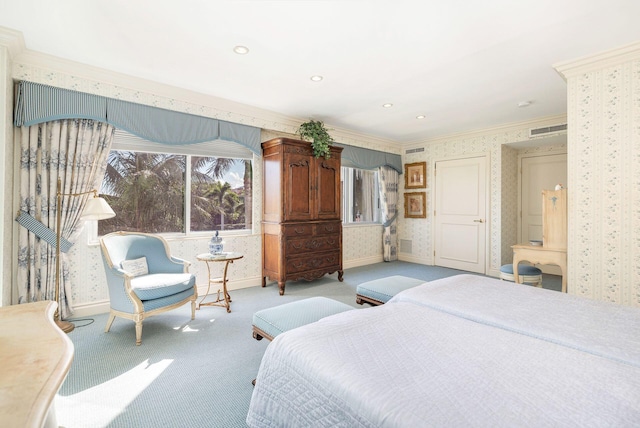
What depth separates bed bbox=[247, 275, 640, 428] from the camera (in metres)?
0.91

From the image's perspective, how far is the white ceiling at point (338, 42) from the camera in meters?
2.14

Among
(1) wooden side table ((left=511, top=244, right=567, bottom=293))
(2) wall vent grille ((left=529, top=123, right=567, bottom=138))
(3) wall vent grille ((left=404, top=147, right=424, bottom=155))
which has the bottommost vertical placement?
(1) wooden side table ((left=511, top=244, right=567, bottom=293))

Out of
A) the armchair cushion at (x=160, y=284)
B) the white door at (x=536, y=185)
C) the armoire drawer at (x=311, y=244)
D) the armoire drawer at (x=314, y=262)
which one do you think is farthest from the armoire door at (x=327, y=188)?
the white door at (x=536, y=185)

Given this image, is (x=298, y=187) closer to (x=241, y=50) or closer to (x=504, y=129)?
(x=241, y=50)

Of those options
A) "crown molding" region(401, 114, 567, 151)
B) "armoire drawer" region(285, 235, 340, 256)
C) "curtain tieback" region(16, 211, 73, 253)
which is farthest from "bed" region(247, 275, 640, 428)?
"crown molding" region(401, 114, 567, 151)

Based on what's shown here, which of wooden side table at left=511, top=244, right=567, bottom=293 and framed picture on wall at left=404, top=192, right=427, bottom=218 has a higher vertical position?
framed picture on wall at left=404, top=192, right=427, bottom=218

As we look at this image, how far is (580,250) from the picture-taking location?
9.55 feet

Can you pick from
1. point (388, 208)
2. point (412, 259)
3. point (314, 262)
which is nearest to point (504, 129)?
point (388, 208)

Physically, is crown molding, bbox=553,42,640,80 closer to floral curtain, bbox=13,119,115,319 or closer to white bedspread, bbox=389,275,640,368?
white bedspread, bbox=389,275,640,368

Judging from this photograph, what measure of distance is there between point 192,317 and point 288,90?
276 cm

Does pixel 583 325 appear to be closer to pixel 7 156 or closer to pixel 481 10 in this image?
pixel 481 10

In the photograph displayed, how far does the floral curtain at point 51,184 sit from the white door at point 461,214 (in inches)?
217

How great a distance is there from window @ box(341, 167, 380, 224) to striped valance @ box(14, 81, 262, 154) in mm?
2247

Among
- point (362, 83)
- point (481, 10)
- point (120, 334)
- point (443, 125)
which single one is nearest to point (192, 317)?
point (120, 334)
